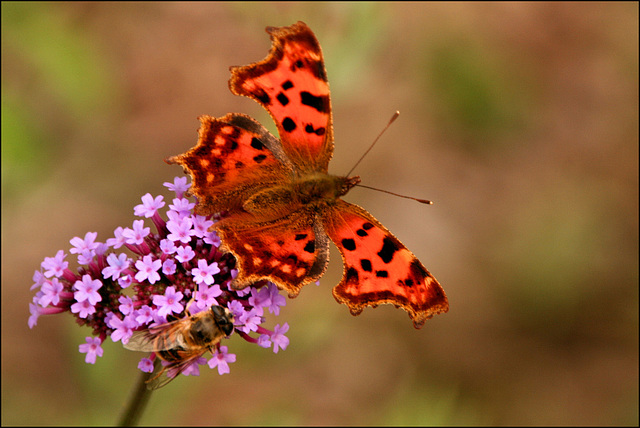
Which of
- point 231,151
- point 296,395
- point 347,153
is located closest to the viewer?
point 231,151

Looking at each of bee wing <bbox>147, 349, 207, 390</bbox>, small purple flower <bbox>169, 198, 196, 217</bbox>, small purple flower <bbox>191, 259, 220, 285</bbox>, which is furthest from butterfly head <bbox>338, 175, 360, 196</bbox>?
bee wing <bbox>147, 349, 207, 390</bbox>

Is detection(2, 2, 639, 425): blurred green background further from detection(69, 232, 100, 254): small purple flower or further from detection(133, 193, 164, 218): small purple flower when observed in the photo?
detection(133, 193, 164, 218): small purple flower

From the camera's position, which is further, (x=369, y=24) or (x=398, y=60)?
(x=398, y=60)

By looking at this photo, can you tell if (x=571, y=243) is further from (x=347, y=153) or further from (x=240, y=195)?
(x=240, y=195)

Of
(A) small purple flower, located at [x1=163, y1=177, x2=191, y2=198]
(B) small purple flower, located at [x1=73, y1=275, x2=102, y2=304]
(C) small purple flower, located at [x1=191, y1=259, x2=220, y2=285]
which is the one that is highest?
(A) small purple flower, located at [x1=163, y1=177, x2=191, y2=198]

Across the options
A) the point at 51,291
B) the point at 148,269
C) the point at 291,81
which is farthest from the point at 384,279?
the point at 51,291

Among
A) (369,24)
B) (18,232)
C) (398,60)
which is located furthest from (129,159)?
(398,60)
